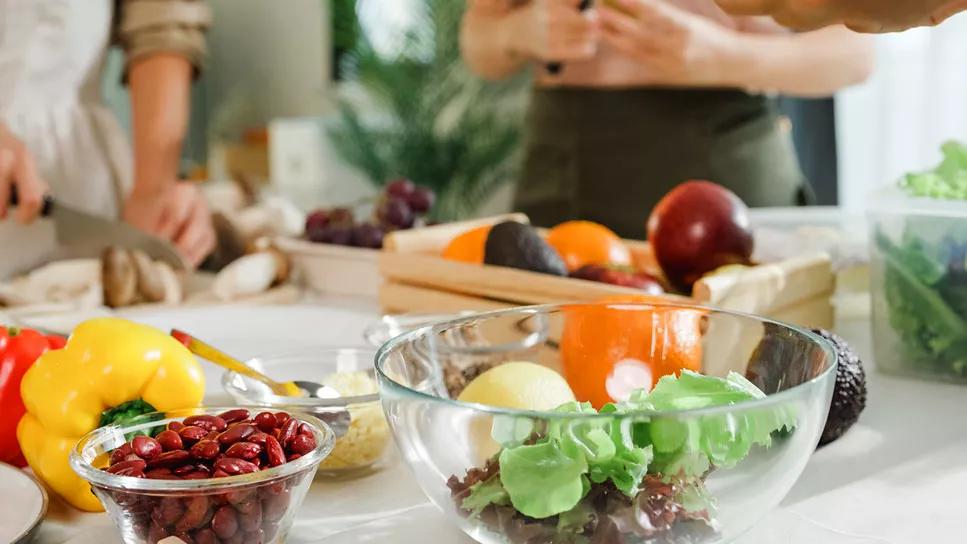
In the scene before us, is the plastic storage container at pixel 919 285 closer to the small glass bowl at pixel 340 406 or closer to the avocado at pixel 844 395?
the avocado at pixel 844 395

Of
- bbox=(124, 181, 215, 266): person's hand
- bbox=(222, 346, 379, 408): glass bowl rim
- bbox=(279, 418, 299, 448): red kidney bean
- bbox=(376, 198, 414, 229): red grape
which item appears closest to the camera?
bbox=(279, 418, 299, 448): red kidney bean

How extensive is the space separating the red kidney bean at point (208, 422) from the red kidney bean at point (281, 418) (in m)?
0.03

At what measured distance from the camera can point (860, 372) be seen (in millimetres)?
832

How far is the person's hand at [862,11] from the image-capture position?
579 mm

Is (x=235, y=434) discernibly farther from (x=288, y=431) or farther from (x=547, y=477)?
(x=547, y=477)

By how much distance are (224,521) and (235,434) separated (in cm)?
6

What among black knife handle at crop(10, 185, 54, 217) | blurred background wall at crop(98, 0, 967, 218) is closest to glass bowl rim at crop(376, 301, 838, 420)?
black knife handle at crop(10, 185, 54, 217)

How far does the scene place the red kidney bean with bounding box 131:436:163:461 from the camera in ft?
2.05

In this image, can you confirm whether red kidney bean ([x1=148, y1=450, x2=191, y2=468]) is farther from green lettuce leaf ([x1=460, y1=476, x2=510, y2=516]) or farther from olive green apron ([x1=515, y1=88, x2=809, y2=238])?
olive green apron ([x1=515, y1=88, x2=809, y2=238])

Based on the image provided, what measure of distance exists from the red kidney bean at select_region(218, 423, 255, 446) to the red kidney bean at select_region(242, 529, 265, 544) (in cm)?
6

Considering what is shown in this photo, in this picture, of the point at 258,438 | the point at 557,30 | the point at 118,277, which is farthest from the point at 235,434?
the point at 557,30

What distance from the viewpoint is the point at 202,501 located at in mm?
589

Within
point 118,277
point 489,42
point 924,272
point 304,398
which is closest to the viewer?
point 304,398

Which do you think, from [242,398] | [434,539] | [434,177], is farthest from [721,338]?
[434,177]
